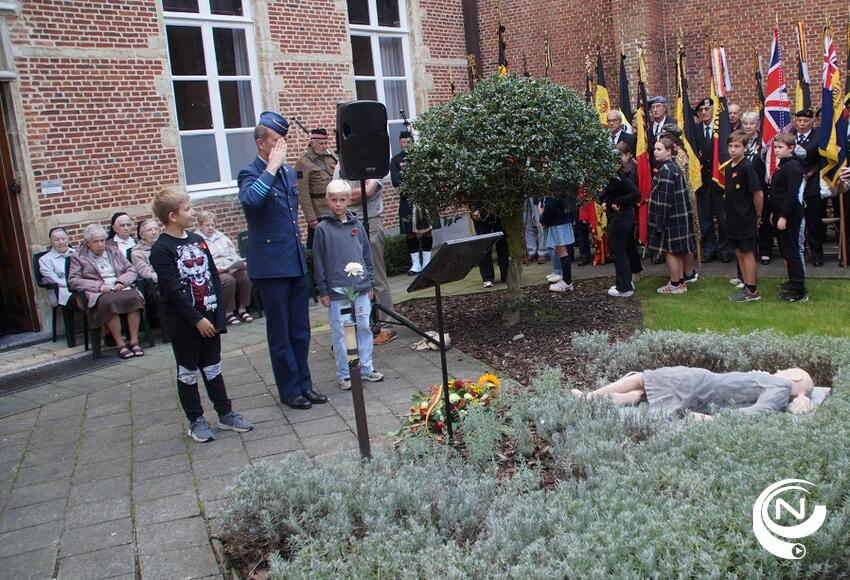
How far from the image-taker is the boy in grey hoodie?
21.5 ft

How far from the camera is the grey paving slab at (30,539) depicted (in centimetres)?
430

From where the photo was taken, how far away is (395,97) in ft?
47.5

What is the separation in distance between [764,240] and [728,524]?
313 inches

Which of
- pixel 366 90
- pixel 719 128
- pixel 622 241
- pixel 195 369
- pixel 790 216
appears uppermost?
pixel 366 90

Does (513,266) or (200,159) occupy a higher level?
(200,159)

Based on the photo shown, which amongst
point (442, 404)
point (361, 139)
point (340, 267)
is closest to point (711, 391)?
point (442, 404)

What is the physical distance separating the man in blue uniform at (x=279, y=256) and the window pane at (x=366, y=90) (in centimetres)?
791

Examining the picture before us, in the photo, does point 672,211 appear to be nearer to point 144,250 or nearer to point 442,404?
point 442,404

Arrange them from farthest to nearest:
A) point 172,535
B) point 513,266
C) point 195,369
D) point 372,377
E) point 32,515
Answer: point 513,266
point 372,377
point 195,369
point 32,515
point 172,535

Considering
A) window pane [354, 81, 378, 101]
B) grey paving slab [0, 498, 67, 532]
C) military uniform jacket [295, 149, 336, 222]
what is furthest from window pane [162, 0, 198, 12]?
grey paving slab [0, 498, 67, 532]

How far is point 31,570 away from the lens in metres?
4.05

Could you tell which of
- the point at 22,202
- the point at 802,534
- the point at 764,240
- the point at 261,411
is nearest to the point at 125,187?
the point at 22,202

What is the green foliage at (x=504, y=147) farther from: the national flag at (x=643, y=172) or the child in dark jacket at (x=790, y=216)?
the national flag at (x=643, y=172)

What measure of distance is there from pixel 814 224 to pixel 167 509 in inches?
349
